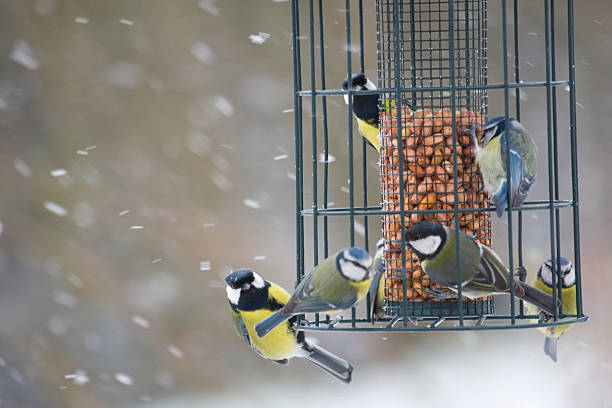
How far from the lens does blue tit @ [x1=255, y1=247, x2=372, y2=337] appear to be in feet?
11.2

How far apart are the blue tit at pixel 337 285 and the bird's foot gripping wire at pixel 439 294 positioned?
0.37m

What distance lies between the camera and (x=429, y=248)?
3.46 metres

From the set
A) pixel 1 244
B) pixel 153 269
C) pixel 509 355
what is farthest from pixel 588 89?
pixel 1 244

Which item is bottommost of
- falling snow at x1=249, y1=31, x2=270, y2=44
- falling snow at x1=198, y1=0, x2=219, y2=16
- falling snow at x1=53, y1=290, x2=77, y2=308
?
falling snow at x1=53, y1=290, x2=77, y2=308

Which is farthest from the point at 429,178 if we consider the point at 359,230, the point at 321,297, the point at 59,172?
the point at 59,172

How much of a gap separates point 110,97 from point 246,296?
14.4 feet

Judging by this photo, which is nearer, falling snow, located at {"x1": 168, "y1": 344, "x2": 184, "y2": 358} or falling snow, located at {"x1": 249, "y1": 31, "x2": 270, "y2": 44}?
falling snow, located at {"x1": 249, "y1": 31, "x2": 270, "y2": 44}

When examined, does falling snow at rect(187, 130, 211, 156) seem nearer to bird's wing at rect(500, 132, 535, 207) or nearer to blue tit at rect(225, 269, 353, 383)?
→ blue tit at rect(225, 269, 353, 383)

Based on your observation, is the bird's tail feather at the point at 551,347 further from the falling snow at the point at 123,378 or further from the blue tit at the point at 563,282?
the falling snow at the point at 123,378

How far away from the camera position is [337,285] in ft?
11.2

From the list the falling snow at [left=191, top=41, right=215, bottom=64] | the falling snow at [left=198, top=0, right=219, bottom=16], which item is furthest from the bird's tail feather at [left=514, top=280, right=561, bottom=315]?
the falling snow at [left=198, top=0, right=219, bottom=16]

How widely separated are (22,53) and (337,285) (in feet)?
17.3

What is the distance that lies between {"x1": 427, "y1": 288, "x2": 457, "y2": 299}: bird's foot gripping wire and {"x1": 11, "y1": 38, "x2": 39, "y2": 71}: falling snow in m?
5.22

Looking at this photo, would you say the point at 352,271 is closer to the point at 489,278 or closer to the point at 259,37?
the point at 489,278
